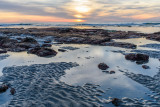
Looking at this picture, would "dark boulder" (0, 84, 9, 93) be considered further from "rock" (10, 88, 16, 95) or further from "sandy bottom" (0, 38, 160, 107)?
"rock" (10, 88, 16, 95)

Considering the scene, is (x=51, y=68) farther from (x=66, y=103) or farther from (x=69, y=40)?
(x=69, y=40)

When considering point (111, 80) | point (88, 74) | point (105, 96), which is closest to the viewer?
point (105, 96)

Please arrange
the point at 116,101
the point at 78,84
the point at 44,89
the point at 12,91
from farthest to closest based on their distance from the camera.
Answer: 1. the point at 78,84
2. the point at 44,89
3. the point at 12,91
4. the point at 116,101

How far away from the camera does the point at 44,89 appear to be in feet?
31.9

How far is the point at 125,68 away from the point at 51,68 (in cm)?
790

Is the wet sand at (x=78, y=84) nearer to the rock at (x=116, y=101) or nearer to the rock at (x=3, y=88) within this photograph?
the rock at (x=116, y=101)

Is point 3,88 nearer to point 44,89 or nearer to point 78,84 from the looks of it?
point 44,89

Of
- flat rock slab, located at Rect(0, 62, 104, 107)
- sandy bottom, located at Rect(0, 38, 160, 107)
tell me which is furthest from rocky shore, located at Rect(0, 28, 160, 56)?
flat rock slab, located at Rect(0, 62, 104, 107)

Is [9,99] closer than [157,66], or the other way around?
[9,99]

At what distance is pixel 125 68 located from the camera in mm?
14266

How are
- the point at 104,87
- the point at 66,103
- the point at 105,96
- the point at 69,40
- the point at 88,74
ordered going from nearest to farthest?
the point at 66,103 → the point at 105,96 → the point at 104,87 → the point at 88,74 → the point at 69,40

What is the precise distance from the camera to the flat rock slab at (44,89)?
26.6 feet

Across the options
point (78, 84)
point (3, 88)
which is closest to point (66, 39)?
point (78, 84)

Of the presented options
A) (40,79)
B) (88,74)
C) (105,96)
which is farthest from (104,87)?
(40,79)
